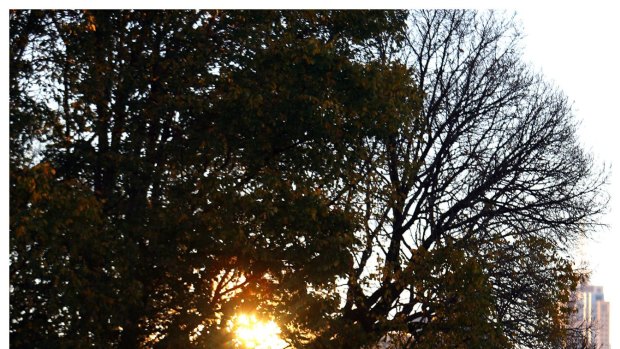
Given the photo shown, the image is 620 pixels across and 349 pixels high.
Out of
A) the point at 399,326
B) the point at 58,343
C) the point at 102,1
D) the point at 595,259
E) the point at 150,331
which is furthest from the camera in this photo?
the point at 595,259

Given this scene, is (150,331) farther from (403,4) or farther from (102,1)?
(403,4)

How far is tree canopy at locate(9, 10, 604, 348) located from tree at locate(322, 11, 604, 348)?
0.99ft

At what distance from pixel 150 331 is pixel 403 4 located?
7.00 meters

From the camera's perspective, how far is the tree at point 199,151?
14648 mm

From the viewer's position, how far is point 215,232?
50.7ft

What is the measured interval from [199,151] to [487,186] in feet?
28.5

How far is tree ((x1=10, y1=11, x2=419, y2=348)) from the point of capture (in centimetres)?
1465

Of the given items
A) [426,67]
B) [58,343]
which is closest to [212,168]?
[58,343]

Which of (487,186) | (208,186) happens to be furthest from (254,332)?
(487,186)

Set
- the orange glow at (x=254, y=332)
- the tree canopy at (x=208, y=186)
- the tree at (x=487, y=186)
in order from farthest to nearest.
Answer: the tree at (x=487, y=186)
the orange glow at (x=254, y=332)
the tree canopy at (x=208, y=186)

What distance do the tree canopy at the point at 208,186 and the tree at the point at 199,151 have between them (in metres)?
0.04

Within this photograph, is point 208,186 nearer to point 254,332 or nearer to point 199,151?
point 199,151

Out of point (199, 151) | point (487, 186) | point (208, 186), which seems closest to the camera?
point (208, 186)

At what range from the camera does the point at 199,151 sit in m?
16.5
